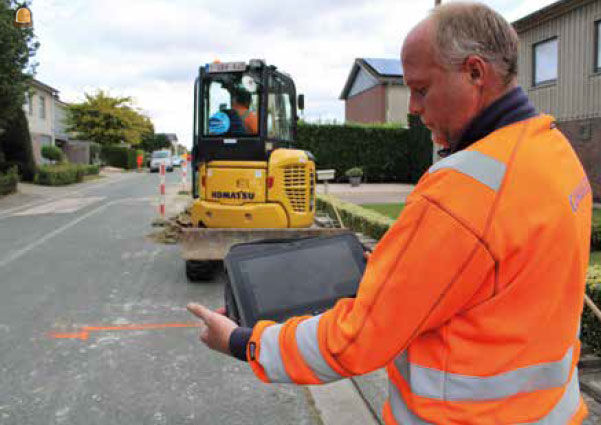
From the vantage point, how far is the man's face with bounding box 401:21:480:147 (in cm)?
126

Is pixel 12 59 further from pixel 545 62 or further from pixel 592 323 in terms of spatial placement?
pixel 592 323

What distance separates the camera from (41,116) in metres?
40.5

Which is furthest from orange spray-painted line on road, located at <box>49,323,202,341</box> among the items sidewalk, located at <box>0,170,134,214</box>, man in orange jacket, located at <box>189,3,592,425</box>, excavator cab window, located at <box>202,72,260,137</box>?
sidewalk, located at <box>0,170,134,214</box>

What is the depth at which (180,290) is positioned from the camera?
22.5 ft

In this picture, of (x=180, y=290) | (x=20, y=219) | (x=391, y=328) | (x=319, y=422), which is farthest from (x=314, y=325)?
(x=20, y=219)

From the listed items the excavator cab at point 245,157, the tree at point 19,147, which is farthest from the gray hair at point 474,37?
the tree at point 19,147

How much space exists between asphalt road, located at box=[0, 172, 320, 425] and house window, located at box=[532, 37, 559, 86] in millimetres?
12950

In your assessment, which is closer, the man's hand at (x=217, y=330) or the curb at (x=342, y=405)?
the man's hand at (x=217, y=330)

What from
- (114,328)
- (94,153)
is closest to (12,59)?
(114,328)

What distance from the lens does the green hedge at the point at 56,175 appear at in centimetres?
2602

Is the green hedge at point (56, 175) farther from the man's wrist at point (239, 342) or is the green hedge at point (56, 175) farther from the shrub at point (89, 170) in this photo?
the man's wrist at point (239, 342)

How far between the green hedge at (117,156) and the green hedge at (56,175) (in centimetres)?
2239

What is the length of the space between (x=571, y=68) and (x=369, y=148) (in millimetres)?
13239

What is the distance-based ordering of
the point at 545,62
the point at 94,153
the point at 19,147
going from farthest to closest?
the point at 94,153 < the point at 19,147 < the point at 545,62
